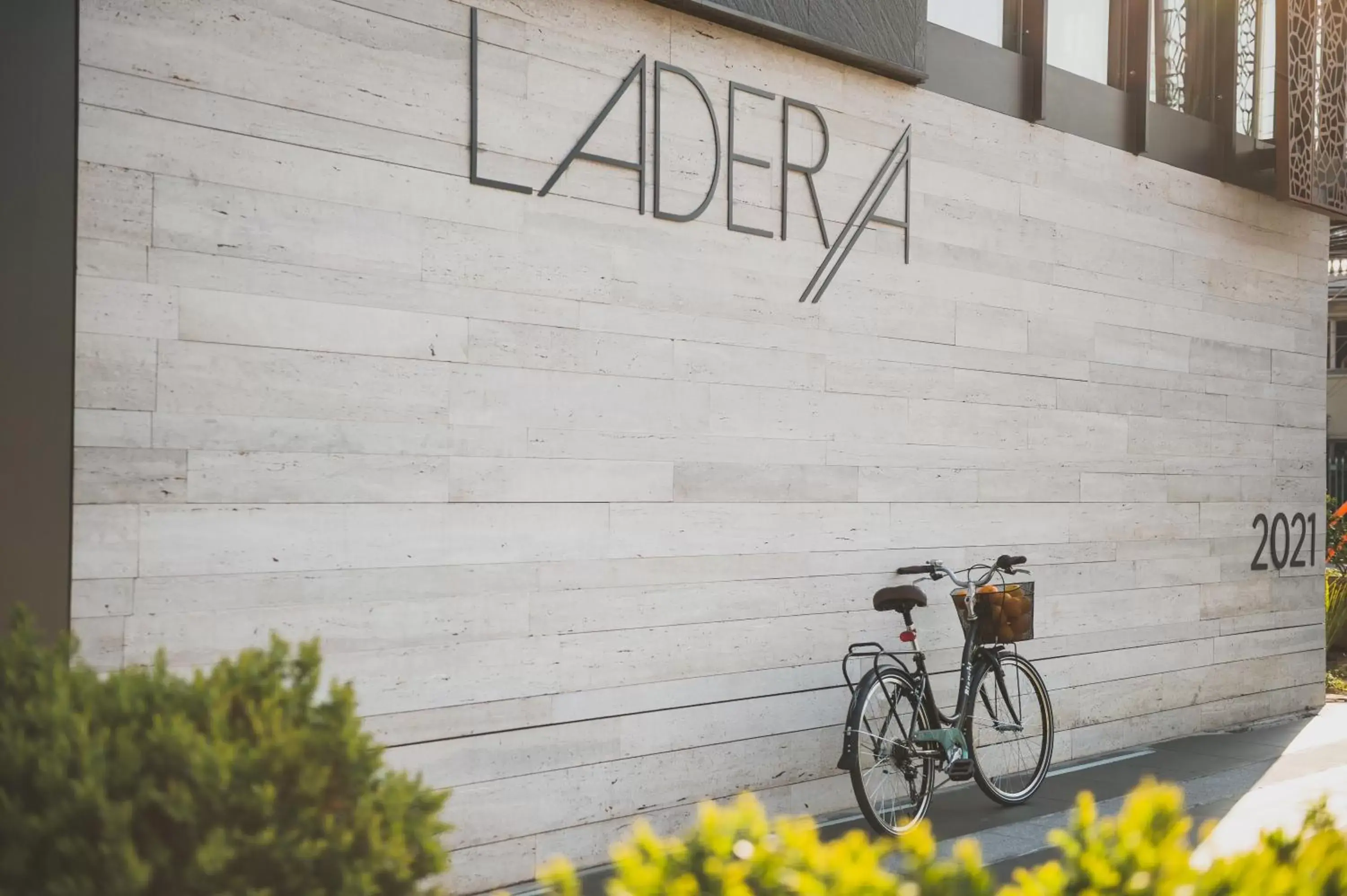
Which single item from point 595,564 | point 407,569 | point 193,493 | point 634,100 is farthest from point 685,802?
point 634,100

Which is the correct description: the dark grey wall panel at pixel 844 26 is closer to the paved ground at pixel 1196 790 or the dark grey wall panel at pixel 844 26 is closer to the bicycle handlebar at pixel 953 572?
the bicycle handlebar at pixel 953 572

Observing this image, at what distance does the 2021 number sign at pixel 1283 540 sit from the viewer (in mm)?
8164

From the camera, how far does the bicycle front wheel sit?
19.8ft

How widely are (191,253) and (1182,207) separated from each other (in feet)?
18.9

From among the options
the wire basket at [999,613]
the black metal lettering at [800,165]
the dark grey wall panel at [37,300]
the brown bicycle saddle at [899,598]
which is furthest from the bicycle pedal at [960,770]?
the dark grey wall panel at [37,300]

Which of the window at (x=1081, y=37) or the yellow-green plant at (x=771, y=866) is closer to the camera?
the yellow-green plant at (x=771, y=866)

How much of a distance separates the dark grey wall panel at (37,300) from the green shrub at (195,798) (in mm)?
1452

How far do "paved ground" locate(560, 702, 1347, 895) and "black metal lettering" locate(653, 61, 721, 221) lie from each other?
2445mm

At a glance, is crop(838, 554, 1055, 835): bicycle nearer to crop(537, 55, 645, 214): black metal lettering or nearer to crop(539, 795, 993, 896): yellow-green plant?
crop(537, 55, 645, 214): black metal lettering

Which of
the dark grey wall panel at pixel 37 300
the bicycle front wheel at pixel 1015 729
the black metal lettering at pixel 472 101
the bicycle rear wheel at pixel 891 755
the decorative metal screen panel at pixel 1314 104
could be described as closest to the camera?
the dark grey wall panel at pixel 37 300

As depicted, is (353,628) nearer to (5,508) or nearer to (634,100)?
(5,508)

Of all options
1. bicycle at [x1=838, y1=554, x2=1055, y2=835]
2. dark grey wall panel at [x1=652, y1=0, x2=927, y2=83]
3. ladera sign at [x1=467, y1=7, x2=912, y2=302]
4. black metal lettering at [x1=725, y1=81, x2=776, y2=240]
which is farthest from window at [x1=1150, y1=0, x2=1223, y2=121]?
black metal lettering at [x1=725, y1=81, x2=776, y2=240]

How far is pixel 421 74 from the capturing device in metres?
4.38

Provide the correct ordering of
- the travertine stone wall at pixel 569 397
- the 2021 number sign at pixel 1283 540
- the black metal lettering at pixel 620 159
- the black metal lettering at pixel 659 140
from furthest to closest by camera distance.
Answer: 1. the 2021 number sign at pixel 1283 540
2. the black metal lettering at pixel 659 140
3. the black metal lettering at pixel 620 159
4. the travertine stone wall at pixel 569 397
